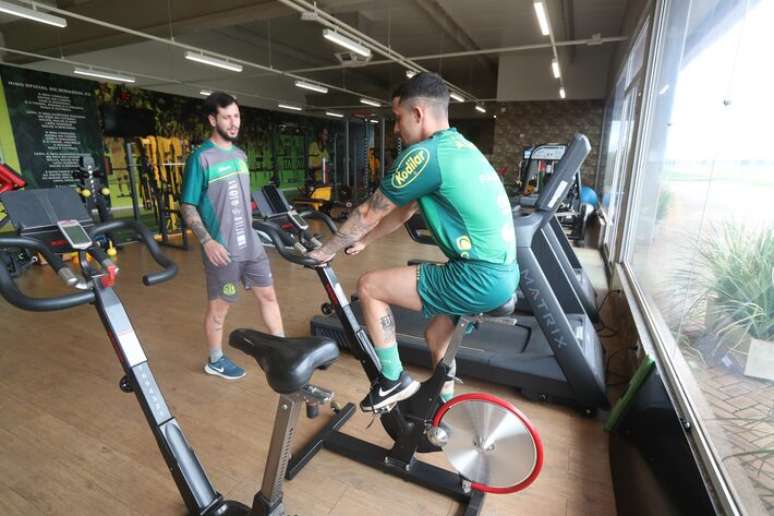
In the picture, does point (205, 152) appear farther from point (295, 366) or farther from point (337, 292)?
point (295, 366)

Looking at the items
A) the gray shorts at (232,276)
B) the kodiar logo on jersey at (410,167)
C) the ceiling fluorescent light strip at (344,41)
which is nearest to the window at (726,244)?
the kodiar logo on jersey at (410,167)

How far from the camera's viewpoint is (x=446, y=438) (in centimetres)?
167

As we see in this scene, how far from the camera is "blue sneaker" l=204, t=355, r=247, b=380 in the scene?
2668mm

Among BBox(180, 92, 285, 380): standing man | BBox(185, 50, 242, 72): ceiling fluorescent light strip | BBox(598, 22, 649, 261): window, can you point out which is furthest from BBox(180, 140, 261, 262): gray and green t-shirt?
BBox(185, 50, 242, 72): ceiling fluorescent light strip

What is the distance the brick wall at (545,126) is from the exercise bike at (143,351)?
468 inches

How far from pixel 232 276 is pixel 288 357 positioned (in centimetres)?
164

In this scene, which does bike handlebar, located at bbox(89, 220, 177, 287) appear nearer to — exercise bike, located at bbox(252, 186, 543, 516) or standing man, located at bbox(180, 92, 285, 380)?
exercise bike, located at bbox(252, 186, 543, 516)

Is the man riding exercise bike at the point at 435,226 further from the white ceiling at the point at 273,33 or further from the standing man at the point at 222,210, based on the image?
the white ceiling at the point at 273,33

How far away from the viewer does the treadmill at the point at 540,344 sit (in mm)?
2244

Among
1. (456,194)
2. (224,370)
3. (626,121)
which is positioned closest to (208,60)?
(224,370)

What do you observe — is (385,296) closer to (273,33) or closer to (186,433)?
(186,433)

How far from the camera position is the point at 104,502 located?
1723 millimetres

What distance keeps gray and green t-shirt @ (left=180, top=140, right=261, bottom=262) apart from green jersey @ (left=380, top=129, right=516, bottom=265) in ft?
4.13

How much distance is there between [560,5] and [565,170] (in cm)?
726
